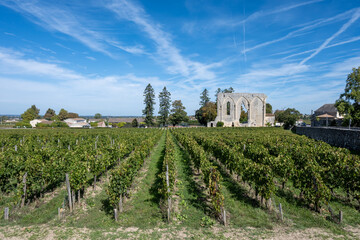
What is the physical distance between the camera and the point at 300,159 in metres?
9.67

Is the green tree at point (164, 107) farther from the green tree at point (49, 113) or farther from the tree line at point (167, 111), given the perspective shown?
the green tree at point (49, 113)

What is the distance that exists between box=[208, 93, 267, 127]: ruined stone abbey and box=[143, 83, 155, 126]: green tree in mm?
19467

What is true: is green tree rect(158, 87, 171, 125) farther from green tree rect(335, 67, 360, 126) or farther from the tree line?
green tree rect(335, 67, 360, 126)

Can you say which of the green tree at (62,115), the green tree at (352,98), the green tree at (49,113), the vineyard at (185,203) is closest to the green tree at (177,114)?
the green tree at (352,98)

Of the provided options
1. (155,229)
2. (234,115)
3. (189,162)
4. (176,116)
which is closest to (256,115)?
(234,115)

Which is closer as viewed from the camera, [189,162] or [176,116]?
[189,162]

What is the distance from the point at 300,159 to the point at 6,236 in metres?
11.3

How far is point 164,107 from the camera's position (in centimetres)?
6431

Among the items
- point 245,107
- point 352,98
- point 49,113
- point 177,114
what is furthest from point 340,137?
point 49,113

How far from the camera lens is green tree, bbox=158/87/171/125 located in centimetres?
6344

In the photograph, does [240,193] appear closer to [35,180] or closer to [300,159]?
[300,159]

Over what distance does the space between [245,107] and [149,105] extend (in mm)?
28012

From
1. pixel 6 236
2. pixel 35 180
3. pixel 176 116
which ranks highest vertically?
pixel 176 116

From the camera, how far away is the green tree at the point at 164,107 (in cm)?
6344
